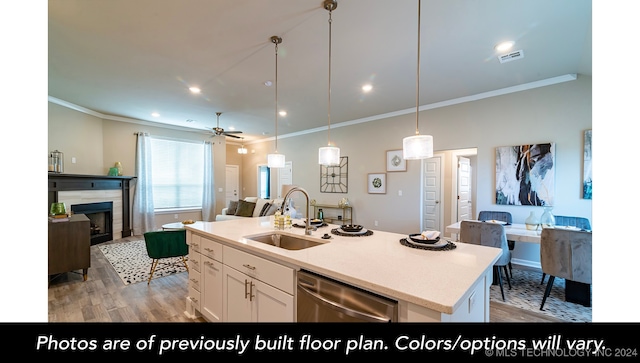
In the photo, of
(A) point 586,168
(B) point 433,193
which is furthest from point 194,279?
(B) point 433,193

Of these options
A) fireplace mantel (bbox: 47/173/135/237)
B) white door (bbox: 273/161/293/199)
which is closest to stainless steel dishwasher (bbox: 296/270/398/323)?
fireplace mantel (bbox: 47/173/135/237)

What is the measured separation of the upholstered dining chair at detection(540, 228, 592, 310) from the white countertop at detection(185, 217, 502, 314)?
143 cm

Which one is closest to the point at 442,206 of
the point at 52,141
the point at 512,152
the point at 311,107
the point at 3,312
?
the point at 512,152

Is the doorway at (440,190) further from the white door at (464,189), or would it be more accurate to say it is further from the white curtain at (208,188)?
the white curtain at (208,188)

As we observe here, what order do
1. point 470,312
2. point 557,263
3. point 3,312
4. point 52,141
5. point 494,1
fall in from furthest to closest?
1. point 52,141
2. point 557,263
3. point 494,1
4. point 470,312
5. point 3,312

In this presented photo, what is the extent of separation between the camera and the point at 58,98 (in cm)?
446

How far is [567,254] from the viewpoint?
2.34 meters

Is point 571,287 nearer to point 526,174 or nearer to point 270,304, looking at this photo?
point 526,174

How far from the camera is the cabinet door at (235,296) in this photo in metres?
1.70

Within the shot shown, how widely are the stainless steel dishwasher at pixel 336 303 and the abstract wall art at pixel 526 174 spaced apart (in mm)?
3884

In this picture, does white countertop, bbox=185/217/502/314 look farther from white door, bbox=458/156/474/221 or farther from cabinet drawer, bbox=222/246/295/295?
white door, bbox=458/156/474/221
